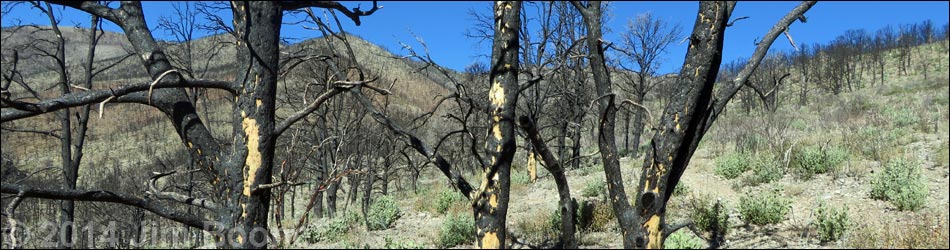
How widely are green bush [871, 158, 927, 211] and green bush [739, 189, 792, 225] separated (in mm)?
1382

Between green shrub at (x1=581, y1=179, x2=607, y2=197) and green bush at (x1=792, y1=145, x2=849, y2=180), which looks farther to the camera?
green shrub at (x1=581, y1=179, x2=607, y2=197)

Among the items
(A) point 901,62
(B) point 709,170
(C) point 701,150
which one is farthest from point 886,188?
(A) point 901,62

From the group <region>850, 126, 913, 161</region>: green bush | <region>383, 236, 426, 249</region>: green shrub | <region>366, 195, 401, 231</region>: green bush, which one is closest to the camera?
<region>383, 236, 426, 249</region>: green shrub

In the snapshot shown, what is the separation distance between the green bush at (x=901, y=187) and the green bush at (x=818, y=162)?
3.32 feet

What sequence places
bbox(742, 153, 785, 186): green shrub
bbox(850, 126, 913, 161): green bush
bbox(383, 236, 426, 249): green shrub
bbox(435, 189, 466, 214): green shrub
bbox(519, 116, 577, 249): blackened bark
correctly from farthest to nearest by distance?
bbox(435, 189, 466, 214): green shrub → bbox(850, 126, 913, 161): green bush → bbox(742, 153, 785, 186): green shrub → bbox(383, 236, 426, 249): green shrub → bbox(519, 116, 577, 249): blackened bark

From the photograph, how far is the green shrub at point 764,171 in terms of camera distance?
29.8 ft

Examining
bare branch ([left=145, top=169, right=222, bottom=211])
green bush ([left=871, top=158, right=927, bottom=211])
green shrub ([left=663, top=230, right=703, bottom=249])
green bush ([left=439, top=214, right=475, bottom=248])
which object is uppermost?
bare branch ([left=145, top=169, right=222, bottom=211])

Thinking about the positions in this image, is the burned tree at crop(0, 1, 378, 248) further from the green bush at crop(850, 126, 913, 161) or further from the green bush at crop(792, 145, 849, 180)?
the green bush at crop(850, 126, 913, 161)

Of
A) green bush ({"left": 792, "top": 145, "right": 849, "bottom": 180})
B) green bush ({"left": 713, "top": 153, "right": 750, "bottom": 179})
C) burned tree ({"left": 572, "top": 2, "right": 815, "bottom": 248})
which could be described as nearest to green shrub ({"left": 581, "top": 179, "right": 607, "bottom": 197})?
green bush ({"left": 713, "top": 153, "right": 750, "bottom": 179})

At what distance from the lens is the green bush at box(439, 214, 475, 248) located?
7871 mm

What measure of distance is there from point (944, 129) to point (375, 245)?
13.4m

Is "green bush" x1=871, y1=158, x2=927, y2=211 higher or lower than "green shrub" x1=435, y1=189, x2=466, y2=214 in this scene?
higher

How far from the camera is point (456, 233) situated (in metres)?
7.95

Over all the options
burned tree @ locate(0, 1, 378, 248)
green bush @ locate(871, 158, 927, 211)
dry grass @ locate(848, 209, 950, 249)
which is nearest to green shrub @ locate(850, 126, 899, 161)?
green bush @ locate(871, 158, 927, 211)
